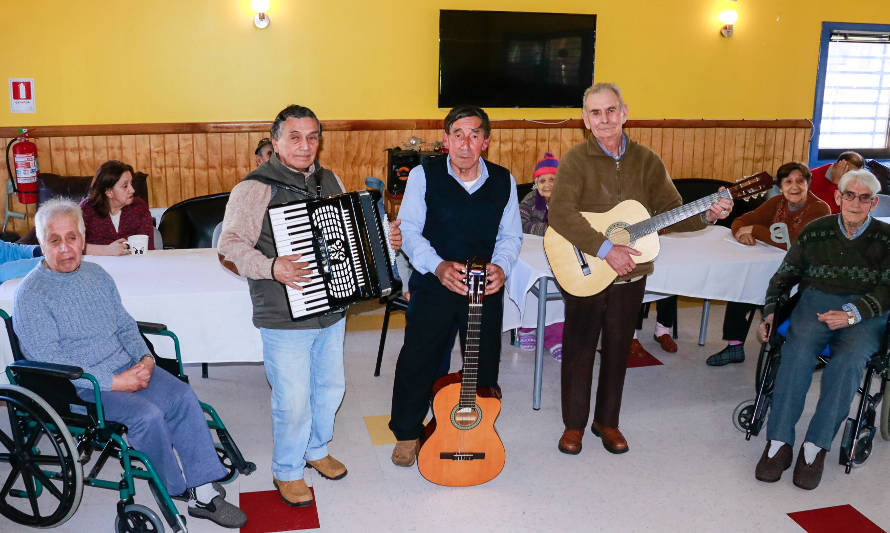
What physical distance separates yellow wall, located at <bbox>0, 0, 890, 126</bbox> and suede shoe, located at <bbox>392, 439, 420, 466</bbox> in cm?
340

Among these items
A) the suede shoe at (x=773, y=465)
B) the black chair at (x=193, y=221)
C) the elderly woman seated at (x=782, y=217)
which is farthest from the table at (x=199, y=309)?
the elderly woman seated at (x=782, y=217)

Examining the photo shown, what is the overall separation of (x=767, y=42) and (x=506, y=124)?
2486mm

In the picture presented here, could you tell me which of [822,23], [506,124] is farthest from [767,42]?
[506,124]

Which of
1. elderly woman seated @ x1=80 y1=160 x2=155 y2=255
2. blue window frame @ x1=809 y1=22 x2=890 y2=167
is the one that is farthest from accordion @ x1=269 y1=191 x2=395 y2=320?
→ blue window frame @ x1=809 y1=22 x2=890 y2=167

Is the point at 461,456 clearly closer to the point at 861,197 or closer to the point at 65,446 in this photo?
the point at 65,446

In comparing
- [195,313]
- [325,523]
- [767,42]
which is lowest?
[325,523]

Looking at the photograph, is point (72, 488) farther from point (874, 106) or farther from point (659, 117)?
point (874, 106)

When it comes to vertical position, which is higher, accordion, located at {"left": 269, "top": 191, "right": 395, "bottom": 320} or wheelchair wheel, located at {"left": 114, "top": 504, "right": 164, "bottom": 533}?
accordion, located at {"left": 269, "top": 191, "right": 395, "bottom": 320}

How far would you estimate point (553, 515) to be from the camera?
285 centimetres

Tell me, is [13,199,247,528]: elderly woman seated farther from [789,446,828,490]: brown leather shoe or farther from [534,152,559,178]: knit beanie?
[534,152,559,178]: knit beanie

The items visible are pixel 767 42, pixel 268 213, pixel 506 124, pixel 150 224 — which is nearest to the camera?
pixel 268 213

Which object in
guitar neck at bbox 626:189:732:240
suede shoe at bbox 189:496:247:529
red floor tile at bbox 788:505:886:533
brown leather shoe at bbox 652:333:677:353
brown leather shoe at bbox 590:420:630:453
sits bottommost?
red floor tile at bbox 788:505:886:533

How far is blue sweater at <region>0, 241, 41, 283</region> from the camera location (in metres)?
3.27

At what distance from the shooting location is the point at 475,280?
9.23ft
